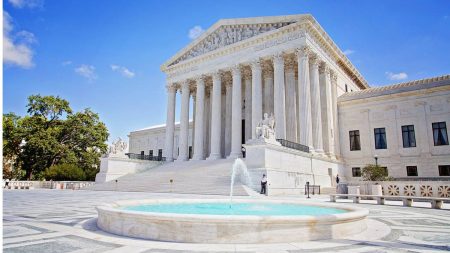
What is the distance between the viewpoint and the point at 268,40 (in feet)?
116

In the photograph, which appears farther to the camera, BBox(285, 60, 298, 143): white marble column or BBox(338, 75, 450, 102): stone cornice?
BBox(285, 60, 298, 143): white marble column

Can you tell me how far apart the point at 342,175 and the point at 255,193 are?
1788 cm

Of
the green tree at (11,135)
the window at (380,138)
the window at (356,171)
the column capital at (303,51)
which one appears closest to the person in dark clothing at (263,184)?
the column capital at (303,51)

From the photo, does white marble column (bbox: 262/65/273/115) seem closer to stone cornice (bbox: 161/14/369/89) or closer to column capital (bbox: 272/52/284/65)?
stone cornice (bbox: 161/14/369/89)

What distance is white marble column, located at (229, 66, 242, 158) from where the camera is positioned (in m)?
35.0

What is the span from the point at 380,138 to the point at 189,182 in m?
23.7

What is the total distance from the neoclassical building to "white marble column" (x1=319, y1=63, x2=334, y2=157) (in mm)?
117

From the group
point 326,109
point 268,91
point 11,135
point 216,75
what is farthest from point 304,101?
point 11,135

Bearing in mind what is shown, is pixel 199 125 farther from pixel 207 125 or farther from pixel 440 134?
pixel 440 134

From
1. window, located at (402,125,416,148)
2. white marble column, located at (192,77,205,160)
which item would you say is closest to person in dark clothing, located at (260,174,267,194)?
Result: white marble column, located at (192,77,205,160)

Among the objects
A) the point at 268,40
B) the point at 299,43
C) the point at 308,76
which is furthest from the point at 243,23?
the point at 308,76

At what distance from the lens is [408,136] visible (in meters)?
34.5

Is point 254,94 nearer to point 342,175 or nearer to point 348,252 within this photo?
point 342,175

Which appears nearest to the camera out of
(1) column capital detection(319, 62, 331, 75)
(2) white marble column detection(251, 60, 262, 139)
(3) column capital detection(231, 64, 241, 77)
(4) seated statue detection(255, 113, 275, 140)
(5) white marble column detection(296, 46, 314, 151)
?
(4) seated statue detection(255, 113, 275, 140)
